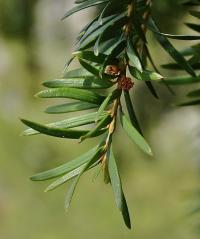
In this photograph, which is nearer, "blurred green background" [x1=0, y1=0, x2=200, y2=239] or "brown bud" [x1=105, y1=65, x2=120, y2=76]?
"brown bud" [x1=105, y1=65, x2=120, y2=76]

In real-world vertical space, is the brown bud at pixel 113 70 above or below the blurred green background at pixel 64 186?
above

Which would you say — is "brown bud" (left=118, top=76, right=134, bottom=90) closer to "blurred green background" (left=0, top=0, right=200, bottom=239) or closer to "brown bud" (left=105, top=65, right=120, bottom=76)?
"brown bud" (left=105, top=65, right=120, bottom=76)

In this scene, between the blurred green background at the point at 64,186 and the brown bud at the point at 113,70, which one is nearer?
the brown bud at the point at 113,70

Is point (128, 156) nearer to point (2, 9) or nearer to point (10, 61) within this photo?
point (2, 9)

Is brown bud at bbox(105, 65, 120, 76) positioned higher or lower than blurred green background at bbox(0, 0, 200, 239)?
higher

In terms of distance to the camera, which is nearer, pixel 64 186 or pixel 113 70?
pixel 113 70

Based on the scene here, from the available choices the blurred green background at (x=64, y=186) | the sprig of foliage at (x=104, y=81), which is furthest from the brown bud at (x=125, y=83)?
the blurred green background at (x=64, y=186)

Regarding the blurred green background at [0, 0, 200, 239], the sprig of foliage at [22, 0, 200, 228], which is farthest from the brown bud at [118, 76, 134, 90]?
the blurred green background at [0, 0, 200, 239]

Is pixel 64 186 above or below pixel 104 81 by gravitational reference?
below

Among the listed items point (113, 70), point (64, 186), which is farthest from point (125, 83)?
point (64, 186)

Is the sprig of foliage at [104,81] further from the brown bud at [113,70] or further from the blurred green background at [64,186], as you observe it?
the blurred green background at [64,186]

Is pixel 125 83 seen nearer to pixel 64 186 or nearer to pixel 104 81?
pixel 104 81
